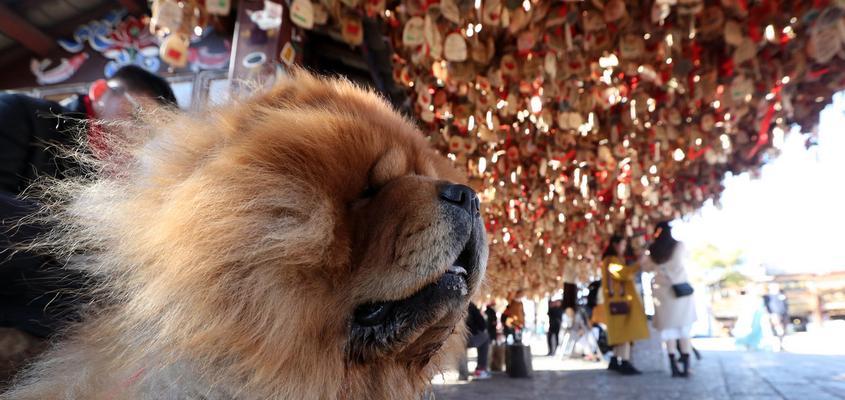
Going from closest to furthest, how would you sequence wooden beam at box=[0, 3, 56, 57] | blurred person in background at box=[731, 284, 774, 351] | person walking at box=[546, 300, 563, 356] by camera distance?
1. wooden beam at box=[0, 3, 56, 57]
2. blurred person in background at box=[731, 284, 774, 351]
3. person walking at box=[546, 300, 563, 356]

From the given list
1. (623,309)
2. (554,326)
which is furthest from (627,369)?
(554,326)

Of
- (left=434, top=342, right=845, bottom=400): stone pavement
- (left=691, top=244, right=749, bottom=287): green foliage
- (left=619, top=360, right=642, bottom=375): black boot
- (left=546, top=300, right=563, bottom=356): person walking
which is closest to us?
(left=434, top=342, right=845, bottom=400): stone pavement

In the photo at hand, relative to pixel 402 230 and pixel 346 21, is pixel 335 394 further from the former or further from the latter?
pixel 346 21

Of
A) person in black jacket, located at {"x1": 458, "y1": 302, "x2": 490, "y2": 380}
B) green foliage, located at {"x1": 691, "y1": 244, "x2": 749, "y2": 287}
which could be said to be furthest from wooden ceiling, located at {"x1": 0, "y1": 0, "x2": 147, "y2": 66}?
green foliage, located at {"x1": 691, "y1": 244, "x2": 749, "y2": 287}

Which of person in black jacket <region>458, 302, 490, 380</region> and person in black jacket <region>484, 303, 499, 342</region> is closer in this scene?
person in black jacket <region>458, 302, 490, 380</region>

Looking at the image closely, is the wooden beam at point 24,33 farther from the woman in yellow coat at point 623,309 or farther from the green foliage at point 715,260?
the green foliage at point 715,260

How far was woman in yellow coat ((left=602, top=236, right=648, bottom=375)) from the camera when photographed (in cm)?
621

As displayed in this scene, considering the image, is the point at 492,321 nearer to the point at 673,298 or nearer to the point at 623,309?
the point at 623,309

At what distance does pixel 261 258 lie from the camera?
2.86 ft

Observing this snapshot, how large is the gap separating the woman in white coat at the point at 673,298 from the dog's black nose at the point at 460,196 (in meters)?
5.36

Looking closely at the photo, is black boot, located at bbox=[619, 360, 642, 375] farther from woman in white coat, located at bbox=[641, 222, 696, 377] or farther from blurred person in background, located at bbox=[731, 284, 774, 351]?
blurred person in background, located at bbox=[731, 284, 774, 351]

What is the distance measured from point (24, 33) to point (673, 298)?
23.9 ft

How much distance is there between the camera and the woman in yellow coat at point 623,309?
621 centimetres

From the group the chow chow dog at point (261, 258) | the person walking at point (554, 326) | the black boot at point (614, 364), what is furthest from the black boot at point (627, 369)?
the person walking at point (554, 326)
